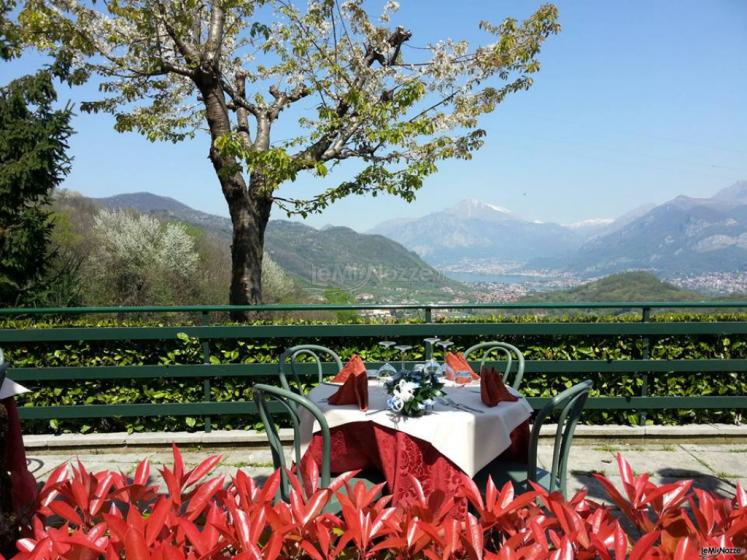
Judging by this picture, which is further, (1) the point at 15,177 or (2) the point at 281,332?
(1) the point at 15,177

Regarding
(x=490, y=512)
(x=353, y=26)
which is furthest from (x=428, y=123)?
(x=490, y=512)

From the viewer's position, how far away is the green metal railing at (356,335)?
4.59 m

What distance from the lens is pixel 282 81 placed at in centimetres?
980

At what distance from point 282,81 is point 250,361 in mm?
6509

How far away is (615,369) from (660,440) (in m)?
0.66

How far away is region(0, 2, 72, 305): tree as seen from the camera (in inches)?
376

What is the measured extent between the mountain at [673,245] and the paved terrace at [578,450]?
111 metres

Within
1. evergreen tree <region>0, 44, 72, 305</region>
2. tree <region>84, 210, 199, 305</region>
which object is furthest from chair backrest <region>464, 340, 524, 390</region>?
tree <region>84, 210, 199, 305</region>

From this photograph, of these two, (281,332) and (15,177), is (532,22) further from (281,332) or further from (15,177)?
(15,177)

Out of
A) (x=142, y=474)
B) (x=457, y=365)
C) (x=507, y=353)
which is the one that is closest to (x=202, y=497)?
(x=142, y=474)

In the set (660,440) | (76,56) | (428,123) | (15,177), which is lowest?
(660,440)

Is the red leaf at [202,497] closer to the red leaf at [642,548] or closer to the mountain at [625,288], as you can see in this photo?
the red leaf at [642,548]

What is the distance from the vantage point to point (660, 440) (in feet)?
15.3

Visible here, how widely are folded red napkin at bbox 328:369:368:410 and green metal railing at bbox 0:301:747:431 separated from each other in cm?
168
